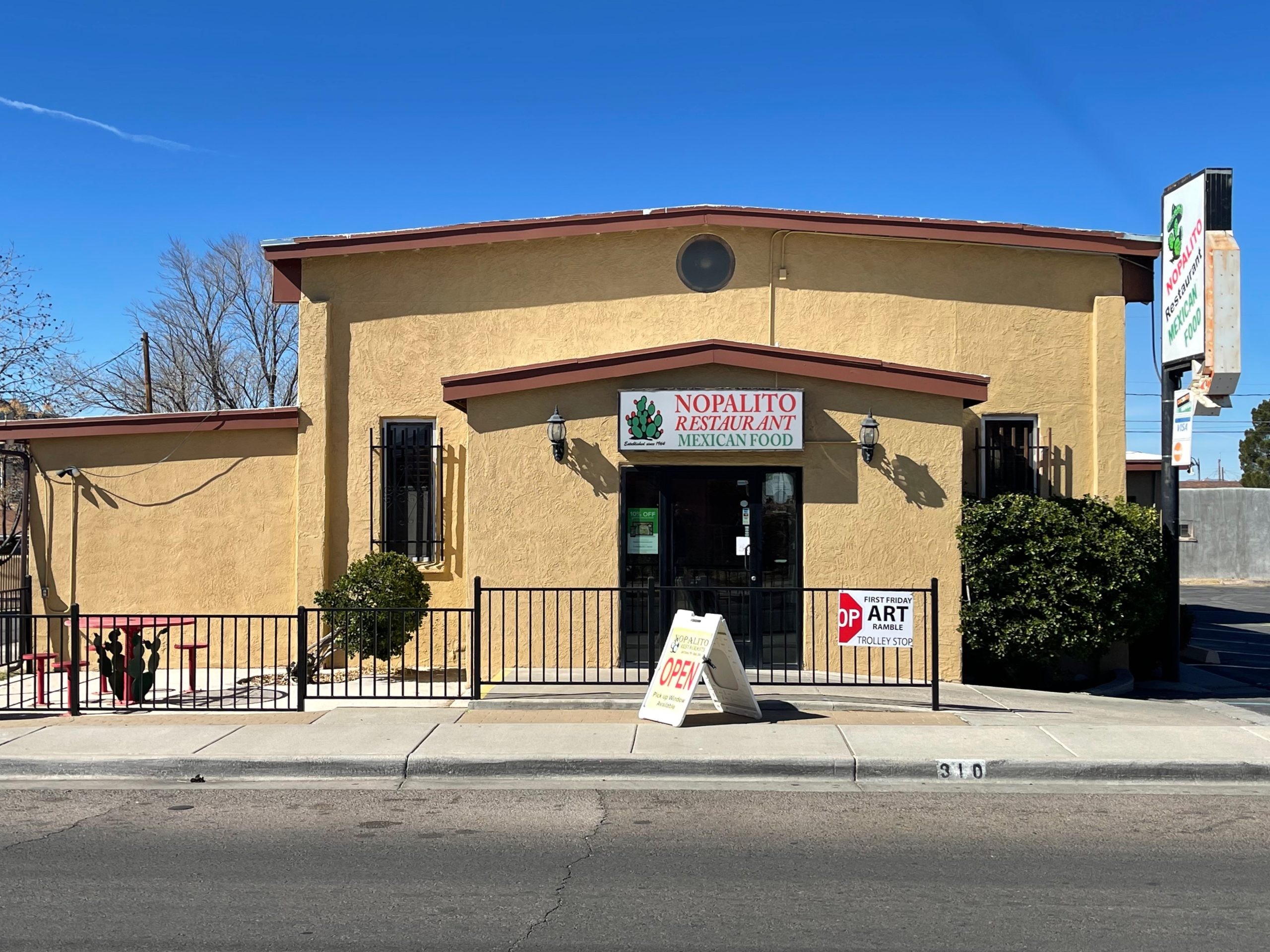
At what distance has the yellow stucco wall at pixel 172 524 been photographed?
14.5m

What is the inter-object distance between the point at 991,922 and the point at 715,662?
4741 mm

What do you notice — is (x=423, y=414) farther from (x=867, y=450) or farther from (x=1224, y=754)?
(x=1224, y=754)

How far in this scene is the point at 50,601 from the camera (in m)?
14.6

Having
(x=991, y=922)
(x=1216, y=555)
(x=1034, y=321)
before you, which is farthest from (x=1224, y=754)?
(x=1216, y=555)

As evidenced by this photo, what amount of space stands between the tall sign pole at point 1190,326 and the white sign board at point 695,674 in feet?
20.5

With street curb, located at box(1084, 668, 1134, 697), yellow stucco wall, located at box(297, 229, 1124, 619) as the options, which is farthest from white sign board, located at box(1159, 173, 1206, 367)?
street curb, located at box(1084, 668, 1134, 697)

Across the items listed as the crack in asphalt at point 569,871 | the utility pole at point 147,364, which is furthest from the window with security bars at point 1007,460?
the utility pole at point 147,364

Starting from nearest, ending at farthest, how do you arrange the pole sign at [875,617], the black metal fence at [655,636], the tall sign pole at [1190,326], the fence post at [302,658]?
1. the fence post at [302,658]
2. the pole sign at [875,617]
3. the black metal fence at [655,636]
4. the tall sign pole at [1190,326]

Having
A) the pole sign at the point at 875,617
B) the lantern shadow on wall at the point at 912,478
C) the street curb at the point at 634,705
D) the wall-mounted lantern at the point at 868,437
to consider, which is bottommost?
the street curb at the point at 634,705

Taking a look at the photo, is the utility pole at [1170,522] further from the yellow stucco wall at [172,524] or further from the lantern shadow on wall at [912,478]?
the yellow stucco wall at [172,524]

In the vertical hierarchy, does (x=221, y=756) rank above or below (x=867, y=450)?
below

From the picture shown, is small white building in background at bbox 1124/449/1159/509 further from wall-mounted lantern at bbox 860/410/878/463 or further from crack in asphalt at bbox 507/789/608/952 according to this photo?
crack in asphalt at bbox 507/789/608/952

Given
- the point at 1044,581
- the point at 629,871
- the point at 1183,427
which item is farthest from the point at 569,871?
the point at 1183,427

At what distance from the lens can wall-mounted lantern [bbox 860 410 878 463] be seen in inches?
486
